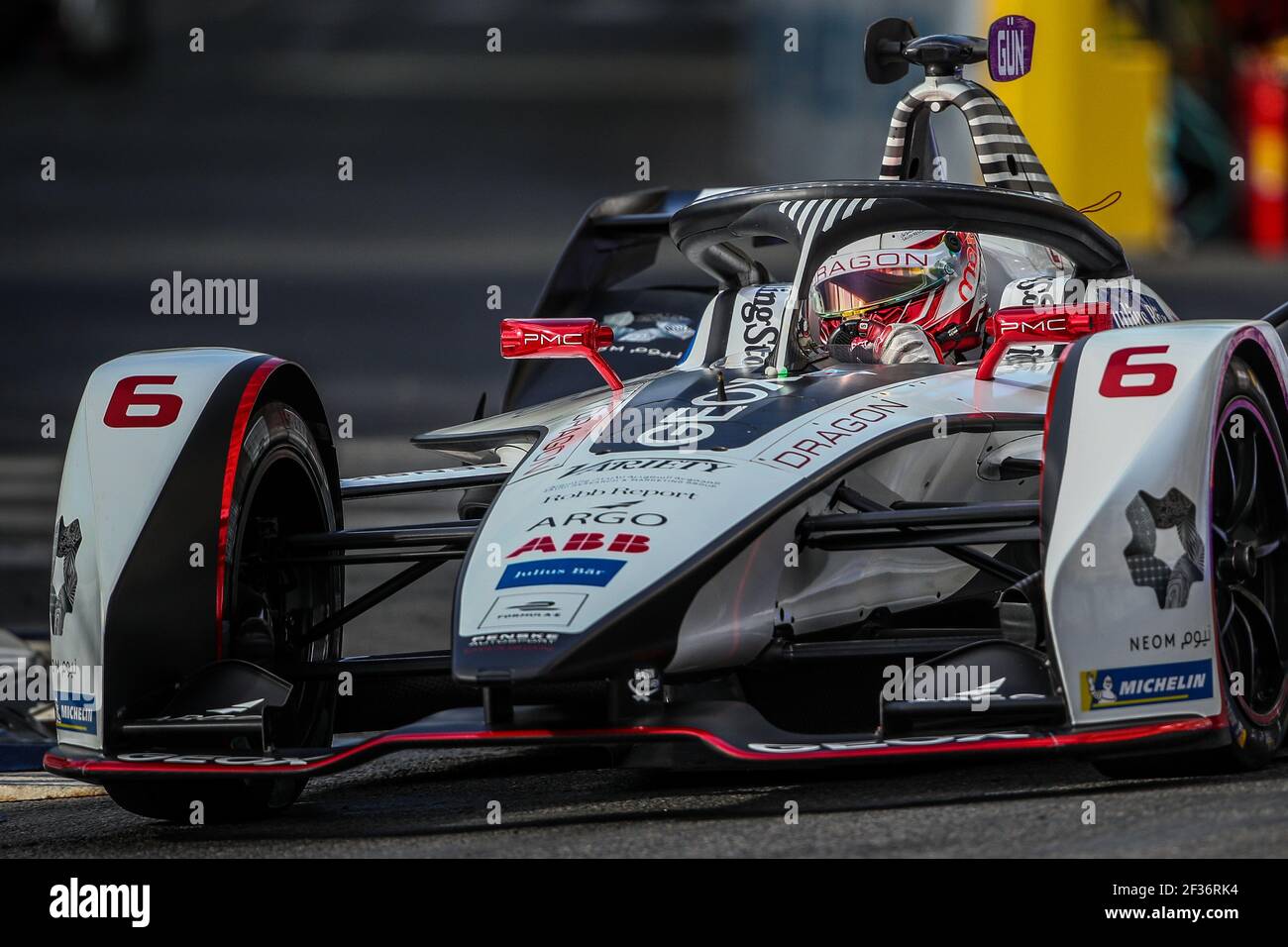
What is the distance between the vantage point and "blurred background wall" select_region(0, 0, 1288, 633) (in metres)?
17.0

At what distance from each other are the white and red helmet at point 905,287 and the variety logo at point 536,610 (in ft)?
6.62

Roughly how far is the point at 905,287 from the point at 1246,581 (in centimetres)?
161

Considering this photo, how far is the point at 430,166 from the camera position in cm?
3017

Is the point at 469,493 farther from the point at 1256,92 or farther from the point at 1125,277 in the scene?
the point at 1256,92

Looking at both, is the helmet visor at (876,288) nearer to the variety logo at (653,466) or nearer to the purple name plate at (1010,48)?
the purple name plate at (1010,48)

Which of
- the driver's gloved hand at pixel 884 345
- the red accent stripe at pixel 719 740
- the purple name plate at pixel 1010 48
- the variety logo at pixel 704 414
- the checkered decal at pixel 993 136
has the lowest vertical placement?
the red accent stripe at pixel 719 740

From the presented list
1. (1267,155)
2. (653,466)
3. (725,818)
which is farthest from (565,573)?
(1267,155)

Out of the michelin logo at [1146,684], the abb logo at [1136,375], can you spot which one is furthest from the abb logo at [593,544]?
the abb logo at [1136,375]

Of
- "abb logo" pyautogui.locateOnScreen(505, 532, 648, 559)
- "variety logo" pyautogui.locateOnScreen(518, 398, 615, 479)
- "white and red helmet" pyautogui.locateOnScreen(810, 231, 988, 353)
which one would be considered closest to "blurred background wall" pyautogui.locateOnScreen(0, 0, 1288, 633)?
"variety logo" pyautogui.locateOnScreen(518, 398, 615, 479)

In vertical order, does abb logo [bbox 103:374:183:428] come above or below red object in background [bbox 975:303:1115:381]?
below

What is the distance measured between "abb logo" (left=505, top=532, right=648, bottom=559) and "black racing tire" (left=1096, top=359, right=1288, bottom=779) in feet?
4.31

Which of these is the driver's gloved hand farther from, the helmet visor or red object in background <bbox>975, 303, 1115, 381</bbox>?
red object in background <bbox>975, 303, 1115, 381</bbox>

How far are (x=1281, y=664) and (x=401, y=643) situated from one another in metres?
3.85
